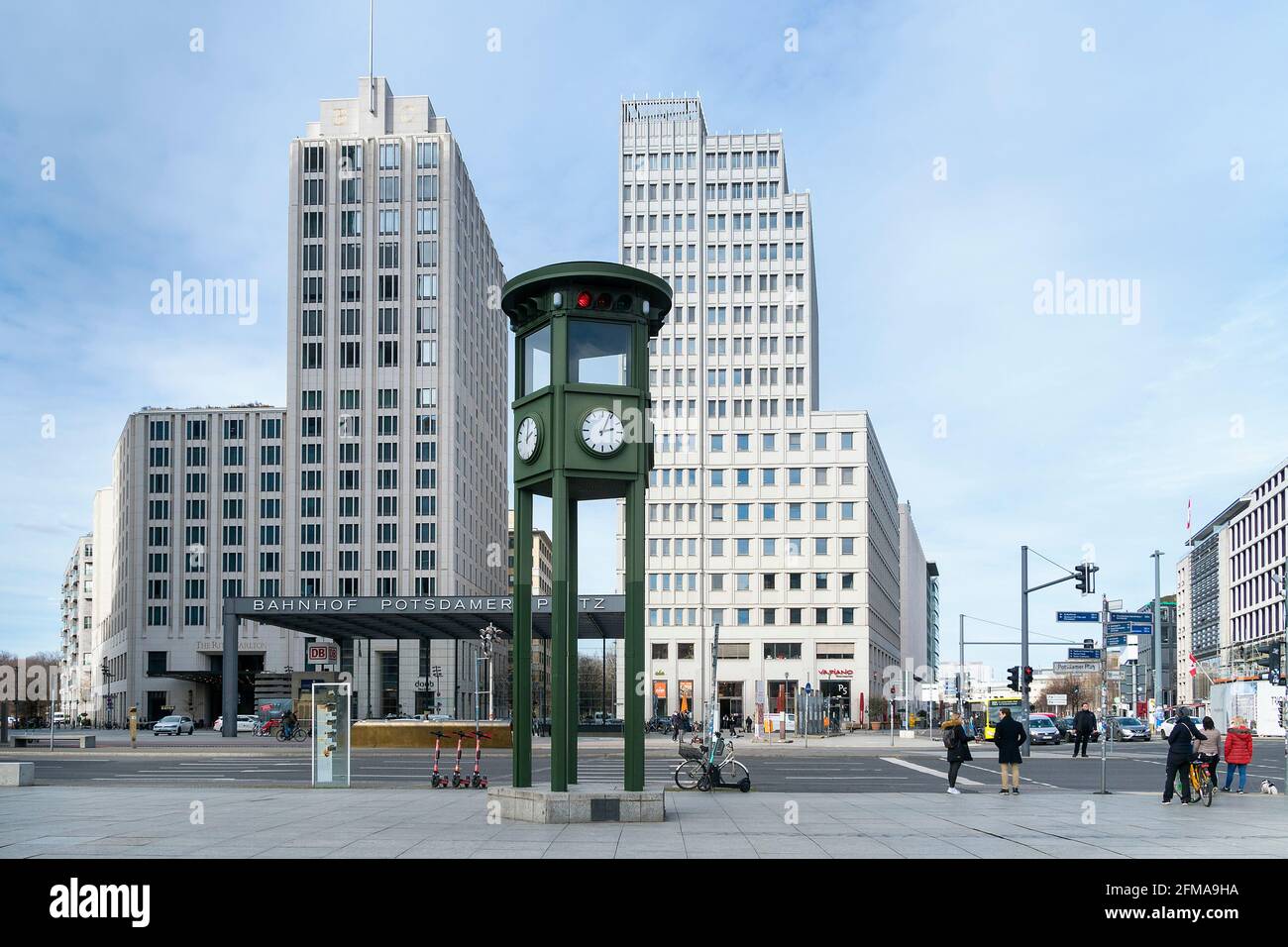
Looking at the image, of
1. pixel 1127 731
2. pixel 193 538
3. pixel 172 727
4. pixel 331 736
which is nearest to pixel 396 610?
pixel 172 727

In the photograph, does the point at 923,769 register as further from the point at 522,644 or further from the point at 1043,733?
the point at 1043,733

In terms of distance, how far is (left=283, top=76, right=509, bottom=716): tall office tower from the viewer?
114 meters

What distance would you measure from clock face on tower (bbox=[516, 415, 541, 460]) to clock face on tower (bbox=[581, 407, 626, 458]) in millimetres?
788

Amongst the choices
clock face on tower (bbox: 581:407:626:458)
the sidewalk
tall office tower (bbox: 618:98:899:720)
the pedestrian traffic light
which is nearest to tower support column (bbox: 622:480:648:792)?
clock face on tower (bbox: 581:407:626:458)

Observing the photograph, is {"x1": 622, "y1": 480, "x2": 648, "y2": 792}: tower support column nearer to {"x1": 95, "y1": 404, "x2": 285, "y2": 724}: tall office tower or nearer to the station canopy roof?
the station canopy roof

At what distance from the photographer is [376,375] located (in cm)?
11438

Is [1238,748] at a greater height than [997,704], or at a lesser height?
greater

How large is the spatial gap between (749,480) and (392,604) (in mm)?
46094

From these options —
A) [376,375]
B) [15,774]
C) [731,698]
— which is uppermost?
[376,375]

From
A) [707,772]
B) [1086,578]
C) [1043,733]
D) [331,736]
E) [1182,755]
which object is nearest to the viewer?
[1182,755]

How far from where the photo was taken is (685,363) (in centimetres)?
10269

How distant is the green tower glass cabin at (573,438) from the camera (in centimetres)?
1800

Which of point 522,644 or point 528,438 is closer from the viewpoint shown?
point 522,644

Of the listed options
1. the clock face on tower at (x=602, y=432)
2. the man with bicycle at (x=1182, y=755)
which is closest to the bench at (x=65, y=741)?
the clock face on tower at (x=602, y=432)
